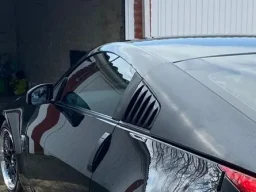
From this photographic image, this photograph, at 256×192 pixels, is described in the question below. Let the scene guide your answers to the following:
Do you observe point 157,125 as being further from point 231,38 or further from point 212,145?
point 231,38

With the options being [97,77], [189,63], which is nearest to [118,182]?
[189,63]

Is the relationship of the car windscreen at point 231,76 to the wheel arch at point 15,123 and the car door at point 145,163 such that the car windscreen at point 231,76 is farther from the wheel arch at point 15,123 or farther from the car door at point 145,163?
the wheel arch at point 15,123

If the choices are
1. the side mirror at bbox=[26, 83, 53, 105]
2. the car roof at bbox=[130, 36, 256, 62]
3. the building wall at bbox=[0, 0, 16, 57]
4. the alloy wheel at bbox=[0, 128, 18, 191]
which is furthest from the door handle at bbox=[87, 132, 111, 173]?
the building wall at bbox=[0, 0, 16, 57]

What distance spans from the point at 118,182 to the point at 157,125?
1.21 feet

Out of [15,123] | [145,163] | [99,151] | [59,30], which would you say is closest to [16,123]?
[15,123]

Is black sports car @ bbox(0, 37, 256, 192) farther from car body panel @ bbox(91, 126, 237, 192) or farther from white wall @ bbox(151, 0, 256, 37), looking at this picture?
white wall @ bbox(151, 0, 256, 37)

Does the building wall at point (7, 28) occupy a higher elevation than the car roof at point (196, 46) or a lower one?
lower

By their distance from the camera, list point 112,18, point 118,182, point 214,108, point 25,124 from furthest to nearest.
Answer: point 112,18
point 25,124
point 118,182
point 214,108

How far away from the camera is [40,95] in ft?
14.4

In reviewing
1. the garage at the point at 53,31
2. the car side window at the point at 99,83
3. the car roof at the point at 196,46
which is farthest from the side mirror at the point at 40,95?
the garage at the point at 53,31

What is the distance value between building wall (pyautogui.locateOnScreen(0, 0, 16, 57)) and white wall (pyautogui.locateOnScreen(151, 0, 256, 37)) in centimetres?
700

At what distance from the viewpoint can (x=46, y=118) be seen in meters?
4.14

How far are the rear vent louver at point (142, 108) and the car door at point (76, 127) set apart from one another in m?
0.14

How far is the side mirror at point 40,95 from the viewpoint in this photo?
4.35 metres
